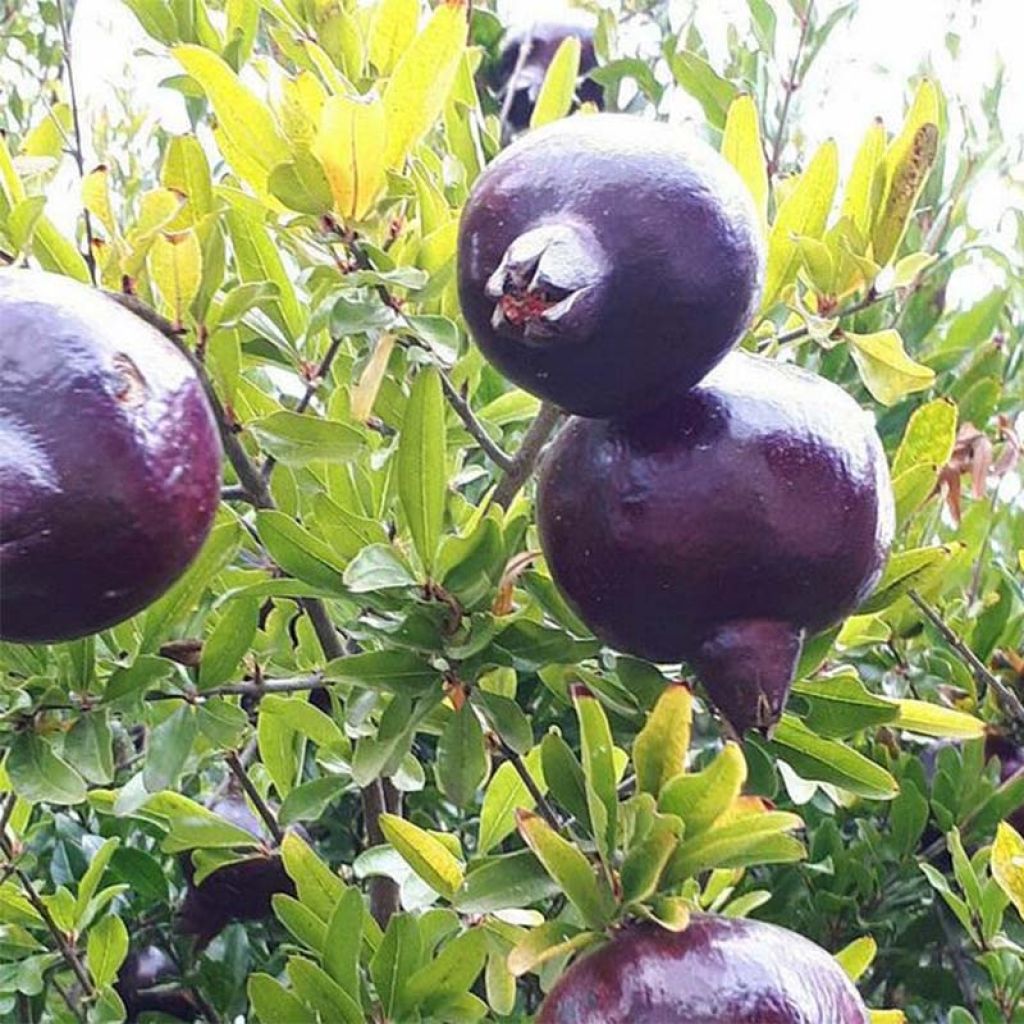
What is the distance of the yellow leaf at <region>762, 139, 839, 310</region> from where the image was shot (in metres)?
0.97

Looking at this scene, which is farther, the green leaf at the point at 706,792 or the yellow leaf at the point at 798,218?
the yellow leaf at the point at 798,218

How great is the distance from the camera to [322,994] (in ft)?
3.08

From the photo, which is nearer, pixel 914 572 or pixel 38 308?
pixel 38 308

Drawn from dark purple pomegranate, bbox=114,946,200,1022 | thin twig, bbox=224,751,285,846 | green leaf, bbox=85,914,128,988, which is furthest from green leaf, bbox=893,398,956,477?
dark purple pomegranate, bbox=114,946,200,1022

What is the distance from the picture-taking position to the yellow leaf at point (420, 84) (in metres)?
0.89

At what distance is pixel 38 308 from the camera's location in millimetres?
668

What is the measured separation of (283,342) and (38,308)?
391 millimetres

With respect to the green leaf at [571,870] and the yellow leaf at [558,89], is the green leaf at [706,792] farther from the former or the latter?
the yellow leaf at [558,89]

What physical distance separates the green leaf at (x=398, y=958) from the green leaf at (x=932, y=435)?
1.43ft

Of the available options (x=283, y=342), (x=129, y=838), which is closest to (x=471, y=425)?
(x=283, y=342)

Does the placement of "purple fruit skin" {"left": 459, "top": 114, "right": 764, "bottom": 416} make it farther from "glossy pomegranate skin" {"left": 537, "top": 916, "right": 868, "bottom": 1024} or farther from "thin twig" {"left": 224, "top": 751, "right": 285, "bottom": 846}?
"thin twig" {"left": 224, "top": 751, "right": 285, "bottom": 846}

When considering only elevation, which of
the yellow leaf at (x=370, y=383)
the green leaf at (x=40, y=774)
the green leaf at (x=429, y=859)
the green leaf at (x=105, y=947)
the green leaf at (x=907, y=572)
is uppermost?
the yellow leaf at (x=370, y=383)

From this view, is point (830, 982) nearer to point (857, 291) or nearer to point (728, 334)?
point (728, 334)

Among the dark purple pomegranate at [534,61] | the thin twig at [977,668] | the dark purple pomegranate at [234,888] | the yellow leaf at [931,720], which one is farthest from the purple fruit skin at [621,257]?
the dark purple pomegranate at [534,61]
